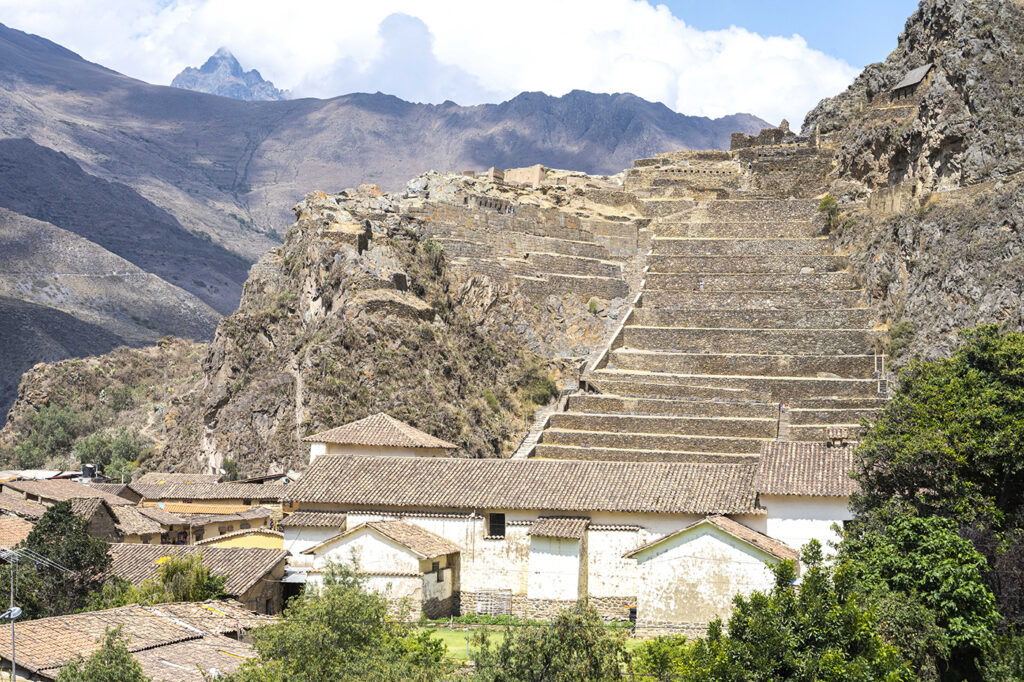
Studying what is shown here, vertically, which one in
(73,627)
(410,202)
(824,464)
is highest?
(410,202)

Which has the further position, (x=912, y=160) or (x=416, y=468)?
(x=912, y=160)

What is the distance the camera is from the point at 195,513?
49.0m

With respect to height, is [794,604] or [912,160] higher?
[912,160]

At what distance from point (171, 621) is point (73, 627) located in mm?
2881

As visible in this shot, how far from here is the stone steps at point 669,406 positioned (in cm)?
4788

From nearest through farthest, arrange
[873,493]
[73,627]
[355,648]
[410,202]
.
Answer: [355,648] → [73,627] → [873,493] → [410,202]

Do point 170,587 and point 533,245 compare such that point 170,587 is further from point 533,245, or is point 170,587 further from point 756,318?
point 533,245

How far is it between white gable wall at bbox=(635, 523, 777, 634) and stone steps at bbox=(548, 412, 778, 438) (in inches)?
547

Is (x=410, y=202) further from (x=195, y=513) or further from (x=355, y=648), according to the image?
(x=355, y=648)

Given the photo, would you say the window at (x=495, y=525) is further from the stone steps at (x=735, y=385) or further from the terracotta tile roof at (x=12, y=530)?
the stone steps at (x=735, y=385)

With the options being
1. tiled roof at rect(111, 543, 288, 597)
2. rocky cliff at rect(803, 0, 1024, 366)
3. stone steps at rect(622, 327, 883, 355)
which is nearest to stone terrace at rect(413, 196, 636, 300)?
stone steps at rect(622, 327, 883, 355)

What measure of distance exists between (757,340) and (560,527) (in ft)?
74.6

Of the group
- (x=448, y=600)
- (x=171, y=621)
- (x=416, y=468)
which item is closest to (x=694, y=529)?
(x=448, y=600)

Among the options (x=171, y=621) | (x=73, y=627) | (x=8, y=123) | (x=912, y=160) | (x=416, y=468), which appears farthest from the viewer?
(x=8, y=123)
